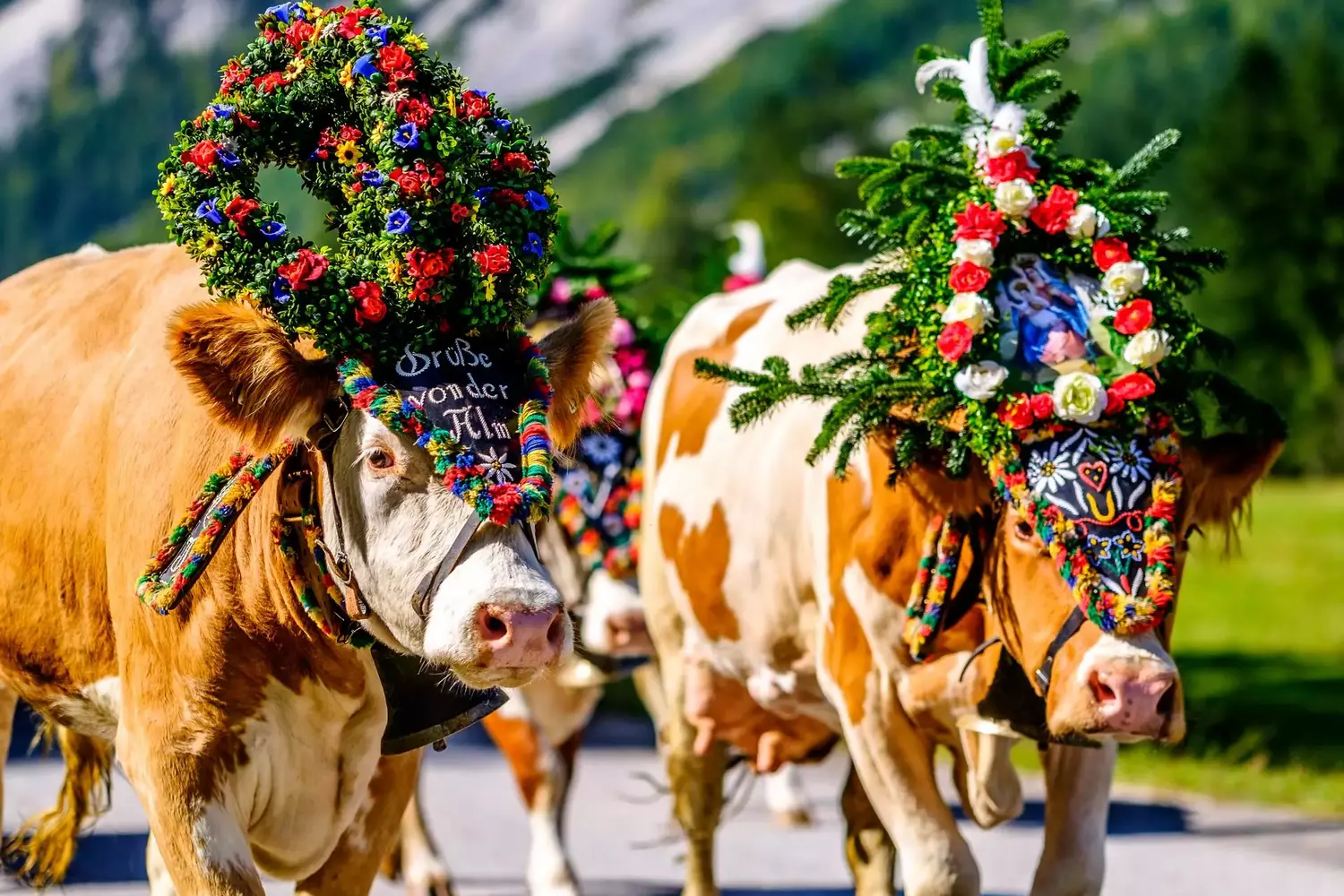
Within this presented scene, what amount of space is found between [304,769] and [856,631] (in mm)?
1786

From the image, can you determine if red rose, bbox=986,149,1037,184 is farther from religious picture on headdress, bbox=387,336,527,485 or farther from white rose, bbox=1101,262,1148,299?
religious picture on headdress, bbox=387,336,527,485

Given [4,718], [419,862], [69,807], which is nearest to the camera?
[4,718]

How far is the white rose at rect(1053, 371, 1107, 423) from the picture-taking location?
15.7ft

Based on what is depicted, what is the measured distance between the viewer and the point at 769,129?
68.0 metres

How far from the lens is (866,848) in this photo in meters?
6.42

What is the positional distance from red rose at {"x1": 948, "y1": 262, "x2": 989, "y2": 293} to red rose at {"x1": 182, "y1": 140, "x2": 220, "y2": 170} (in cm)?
199

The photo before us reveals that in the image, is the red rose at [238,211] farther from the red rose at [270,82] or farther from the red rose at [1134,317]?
the red rose at [1134,317]

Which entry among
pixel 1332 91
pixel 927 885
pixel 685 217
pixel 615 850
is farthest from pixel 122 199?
pixel 927 885

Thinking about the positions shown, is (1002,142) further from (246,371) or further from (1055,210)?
(246,371)

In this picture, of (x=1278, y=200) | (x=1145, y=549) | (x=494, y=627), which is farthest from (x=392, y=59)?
(x=1278, y=200)

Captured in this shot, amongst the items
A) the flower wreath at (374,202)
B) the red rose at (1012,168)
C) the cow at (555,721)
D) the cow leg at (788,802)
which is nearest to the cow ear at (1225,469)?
the red rose at (1012,168)

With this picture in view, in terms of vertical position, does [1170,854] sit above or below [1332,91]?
above

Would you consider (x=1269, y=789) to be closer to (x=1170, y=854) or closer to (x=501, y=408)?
(x=1170, y=854)

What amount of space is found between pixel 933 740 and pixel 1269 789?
5.20 metres
